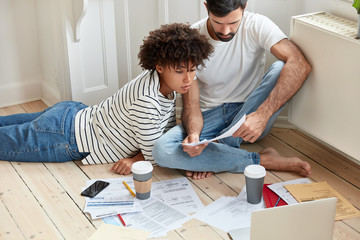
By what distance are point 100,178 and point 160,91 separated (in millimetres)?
468

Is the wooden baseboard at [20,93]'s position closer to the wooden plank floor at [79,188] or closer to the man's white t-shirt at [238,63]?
the wooden plank floor at [79,188]

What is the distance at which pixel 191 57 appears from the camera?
7.29 ft

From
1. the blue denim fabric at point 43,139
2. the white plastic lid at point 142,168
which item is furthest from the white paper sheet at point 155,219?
the blue denim fabric at point 43,139

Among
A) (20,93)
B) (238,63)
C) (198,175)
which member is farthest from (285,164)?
(20,93)

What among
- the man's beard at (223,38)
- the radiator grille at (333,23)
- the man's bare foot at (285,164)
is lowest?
the man's bare foot at (285,164)

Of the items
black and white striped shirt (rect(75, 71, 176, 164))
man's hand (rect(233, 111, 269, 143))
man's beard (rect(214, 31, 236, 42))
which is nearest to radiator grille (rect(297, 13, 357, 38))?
man's beard (rect(214, 31, 236, 42))

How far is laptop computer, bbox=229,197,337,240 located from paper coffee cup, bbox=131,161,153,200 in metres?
0.66

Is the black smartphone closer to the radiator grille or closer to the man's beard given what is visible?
the man's beard

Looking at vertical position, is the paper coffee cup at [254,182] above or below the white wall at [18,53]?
below

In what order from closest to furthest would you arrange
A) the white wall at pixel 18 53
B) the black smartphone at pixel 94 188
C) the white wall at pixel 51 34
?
1. the black smartphone at pixel 94 188
2. the white wall at pixel 51 34
3. the white wall at pixel 18 53

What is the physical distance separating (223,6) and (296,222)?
3.18 feet

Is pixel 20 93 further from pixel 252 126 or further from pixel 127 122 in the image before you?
pixel 252 126

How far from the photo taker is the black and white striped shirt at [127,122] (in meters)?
2.33

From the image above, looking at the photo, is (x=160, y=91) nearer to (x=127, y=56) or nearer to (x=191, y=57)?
(x=191, y=57)
